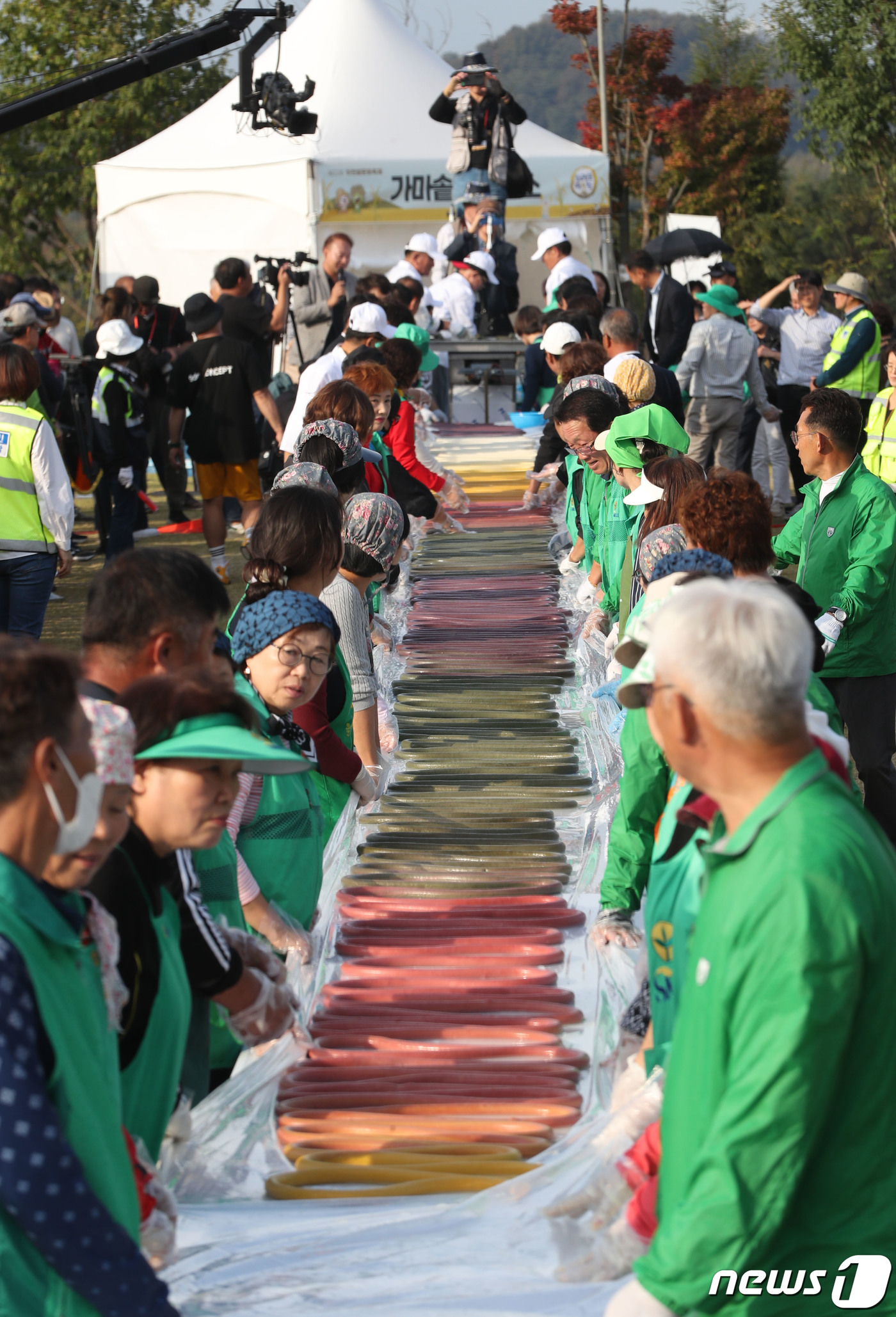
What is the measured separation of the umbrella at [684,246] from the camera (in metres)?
12.2

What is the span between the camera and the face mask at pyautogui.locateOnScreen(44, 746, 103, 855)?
1533 mm

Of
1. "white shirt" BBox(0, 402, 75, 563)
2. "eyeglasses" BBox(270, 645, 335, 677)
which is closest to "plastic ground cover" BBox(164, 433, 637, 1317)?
"eyeglasses" BBox(270, 645, 335, 677)

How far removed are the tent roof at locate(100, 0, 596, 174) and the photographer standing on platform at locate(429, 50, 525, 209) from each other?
2.57 meters

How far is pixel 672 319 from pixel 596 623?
4558mm

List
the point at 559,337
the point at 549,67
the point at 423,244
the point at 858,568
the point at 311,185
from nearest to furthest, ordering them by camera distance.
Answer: the point at 858,568, the point at 559,337, the point at 423,244, the point at 311,185, the point at 549,67

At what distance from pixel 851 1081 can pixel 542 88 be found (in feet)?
481

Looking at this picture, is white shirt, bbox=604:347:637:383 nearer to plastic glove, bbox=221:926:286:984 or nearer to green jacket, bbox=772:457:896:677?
green jacket, bbox=772:457:896:677

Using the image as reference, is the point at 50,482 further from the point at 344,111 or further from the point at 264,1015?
the point at 344,111

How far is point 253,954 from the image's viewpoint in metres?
2.36

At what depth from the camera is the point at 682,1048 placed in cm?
169

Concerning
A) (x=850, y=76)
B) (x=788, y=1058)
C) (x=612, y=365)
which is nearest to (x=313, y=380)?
(x=612, y=365)

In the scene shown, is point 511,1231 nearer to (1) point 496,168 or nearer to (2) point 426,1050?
(2) point 426,1050

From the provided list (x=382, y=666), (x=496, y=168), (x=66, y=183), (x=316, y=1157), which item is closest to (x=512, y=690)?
(x=382, y=666)

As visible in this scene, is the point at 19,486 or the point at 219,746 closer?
the point at 219,746
